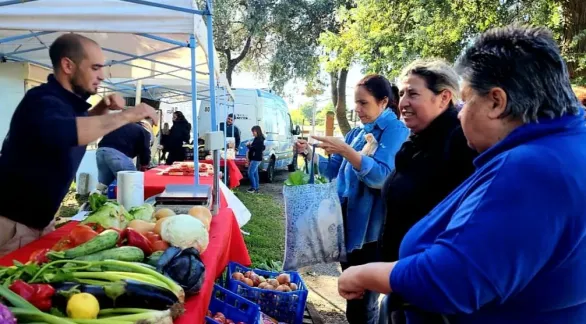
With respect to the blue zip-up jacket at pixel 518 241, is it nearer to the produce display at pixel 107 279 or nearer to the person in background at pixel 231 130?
the produce display at pixel 107 279

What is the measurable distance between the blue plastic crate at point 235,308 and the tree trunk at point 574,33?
18.4ft

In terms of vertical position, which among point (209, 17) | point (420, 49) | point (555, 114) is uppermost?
point (420, 49)

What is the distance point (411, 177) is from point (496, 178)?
3.25 feet

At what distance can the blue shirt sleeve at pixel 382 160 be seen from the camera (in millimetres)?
2521

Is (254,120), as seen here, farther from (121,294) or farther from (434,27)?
(121,294)

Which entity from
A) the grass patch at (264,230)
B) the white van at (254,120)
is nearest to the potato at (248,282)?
the grass patch at (264,230)

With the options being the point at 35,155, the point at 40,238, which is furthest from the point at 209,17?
the point at 40,238

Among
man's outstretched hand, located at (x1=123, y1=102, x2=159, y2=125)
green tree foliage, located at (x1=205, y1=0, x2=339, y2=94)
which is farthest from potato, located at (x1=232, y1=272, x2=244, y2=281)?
green tree foliage, located at (x1=205, y1=0, x2=339, y2=94)

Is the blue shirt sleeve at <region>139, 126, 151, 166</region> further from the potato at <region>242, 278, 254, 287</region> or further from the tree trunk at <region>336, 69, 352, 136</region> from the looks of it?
the tree trunk at <region>336, 69, 352, 136</region>

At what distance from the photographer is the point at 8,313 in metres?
1.05

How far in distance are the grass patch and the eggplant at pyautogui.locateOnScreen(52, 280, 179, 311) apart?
3.45 metres

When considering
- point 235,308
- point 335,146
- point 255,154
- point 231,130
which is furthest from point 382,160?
point 231,130

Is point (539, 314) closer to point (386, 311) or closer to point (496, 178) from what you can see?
point (496, 178)

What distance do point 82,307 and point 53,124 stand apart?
116cm
